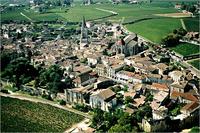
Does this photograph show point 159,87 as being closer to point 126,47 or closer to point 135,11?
point 126,47

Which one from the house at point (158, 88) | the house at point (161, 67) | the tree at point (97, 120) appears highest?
the house at point (161, 67)

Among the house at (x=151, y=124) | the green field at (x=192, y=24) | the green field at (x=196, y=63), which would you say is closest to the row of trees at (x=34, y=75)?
the house at (x=151, y=124)

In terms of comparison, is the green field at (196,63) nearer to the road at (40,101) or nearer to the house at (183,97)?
the house at (183,97)

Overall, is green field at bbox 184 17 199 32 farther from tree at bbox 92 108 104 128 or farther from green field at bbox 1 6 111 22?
tree at bbox 92 108 104 128

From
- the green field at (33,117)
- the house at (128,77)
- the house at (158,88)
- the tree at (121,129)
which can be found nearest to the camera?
the tree at (121,129)

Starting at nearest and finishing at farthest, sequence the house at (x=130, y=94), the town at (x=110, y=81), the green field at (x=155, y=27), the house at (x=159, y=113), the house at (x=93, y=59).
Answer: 1. the house at (x=159, y=113)
2. the town at (x=110, y=81)
3. the house at (x=130, y=94)
4. the house at (x=93, y=59)
5. the green field at (x=155, y=27)

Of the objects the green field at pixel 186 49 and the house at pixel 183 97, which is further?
the green field at pixel 186 49

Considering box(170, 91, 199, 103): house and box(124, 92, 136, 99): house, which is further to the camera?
box(124, 92, 136, 99): house

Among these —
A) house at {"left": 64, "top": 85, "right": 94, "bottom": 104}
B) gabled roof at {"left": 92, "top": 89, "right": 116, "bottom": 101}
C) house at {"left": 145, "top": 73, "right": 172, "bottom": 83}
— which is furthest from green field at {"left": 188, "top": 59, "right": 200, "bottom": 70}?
house at {"left": 64, "top": 85, "right": 94, "bottom": 104}
